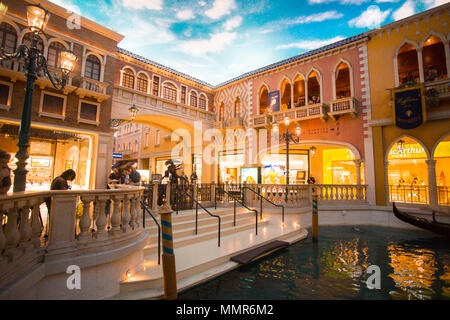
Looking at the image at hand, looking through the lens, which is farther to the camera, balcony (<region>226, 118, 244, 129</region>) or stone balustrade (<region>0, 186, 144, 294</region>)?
balcony (<region>226, 118, 244, 129</region>)

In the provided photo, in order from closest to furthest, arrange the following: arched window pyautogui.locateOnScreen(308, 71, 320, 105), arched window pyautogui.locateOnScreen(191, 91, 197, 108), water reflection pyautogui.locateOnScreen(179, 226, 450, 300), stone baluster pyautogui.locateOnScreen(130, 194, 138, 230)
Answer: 1. water reflection pyautogui.locateOnScreen(179, 226, 450, 300)
2. stone baluster pyautogui.locateOnScreen(130, 194, 138, 230)
3. arched window pyautogui.locateOnScreen(308, 71, 320, 105)
4. arched window pyautogui.locateOnScreen(191, 91, 197, 108)

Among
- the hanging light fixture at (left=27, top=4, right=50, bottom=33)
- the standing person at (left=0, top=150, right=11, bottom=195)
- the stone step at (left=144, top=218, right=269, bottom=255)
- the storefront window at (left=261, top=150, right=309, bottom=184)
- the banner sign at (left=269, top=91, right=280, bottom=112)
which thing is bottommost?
the stone step at (left=144, top=218, right=269, bottom=255)

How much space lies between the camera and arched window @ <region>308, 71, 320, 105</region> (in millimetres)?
13945

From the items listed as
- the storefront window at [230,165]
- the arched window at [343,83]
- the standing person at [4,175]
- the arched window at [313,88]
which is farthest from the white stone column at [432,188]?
the standing person at [4,175]

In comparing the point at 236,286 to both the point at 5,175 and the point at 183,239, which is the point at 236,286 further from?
the point at 5,175

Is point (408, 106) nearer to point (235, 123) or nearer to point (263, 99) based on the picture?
point (263, 99)

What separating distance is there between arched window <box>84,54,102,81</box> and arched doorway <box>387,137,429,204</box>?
16.5 m

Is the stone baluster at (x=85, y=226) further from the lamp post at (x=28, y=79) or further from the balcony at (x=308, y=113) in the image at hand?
the balcony at (x=308, y=113)

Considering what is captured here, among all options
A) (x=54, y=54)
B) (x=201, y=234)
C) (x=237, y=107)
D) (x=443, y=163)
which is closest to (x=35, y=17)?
(x=201, y=234)

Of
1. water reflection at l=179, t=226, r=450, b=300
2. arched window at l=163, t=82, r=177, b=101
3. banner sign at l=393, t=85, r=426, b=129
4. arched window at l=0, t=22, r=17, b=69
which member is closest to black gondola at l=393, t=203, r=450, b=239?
water reflection at l=179, t=226, r=450, b=300

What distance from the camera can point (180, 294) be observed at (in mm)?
3795

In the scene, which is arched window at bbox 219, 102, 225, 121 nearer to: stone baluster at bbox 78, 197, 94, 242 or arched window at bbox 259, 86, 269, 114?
arched window at bbox 259, 86, 269, 114

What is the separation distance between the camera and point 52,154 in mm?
12852

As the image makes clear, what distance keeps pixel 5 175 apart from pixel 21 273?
1296 mm
